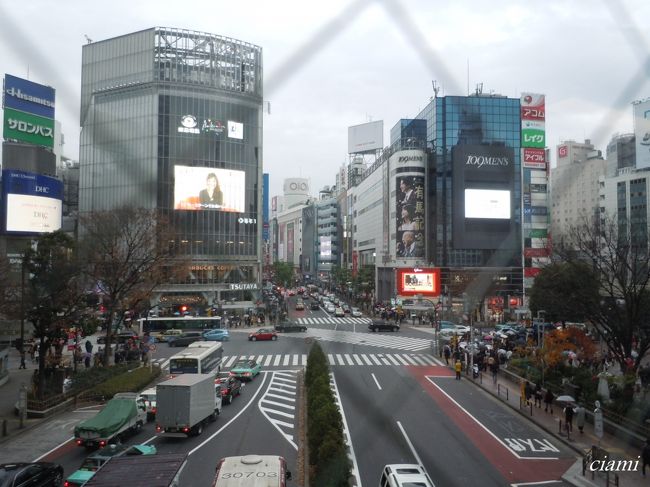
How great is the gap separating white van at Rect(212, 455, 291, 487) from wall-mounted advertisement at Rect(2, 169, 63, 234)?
34280 mm

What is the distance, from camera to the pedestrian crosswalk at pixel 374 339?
32250 millimetres

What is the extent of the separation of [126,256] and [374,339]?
16886mm

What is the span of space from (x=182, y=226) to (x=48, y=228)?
13.2m

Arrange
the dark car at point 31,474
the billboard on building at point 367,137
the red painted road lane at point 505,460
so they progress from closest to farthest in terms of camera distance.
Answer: the dark car at point 31,474, the red painted road lane at point 505,460, the billboard on building at point 367,137

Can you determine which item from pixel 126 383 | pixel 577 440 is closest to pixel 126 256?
pixel 126 383

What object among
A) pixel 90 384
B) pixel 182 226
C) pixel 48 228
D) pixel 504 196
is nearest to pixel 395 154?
pixel 504 196

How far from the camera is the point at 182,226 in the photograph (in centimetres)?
4997

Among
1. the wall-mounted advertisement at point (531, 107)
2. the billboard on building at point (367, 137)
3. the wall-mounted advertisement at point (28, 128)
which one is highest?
→ the billboard on building at point (367, 137)

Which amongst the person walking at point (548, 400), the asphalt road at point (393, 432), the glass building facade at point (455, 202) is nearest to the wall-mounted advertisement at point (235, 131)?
the glass building facade at point (455, 202)

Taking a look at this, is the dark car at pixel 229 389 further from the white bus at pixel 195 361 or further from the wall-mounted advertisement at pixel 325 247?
the wall-mounted advertisement at pixel 325 247

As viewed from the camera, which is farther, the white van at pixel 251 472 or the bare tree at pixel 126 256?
the bare tree at pixel 126 256

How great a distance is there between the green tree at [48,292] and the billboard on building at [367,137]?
5677 centimetres

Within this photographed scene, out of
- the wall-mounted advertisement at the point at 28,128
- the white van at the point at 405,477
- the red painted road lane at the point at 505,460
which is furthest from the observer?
the wall-mounted advertisement at the point at 28,128

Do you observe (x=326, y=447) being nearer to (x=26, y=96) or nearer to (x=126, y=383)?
(x=126, y=383)
